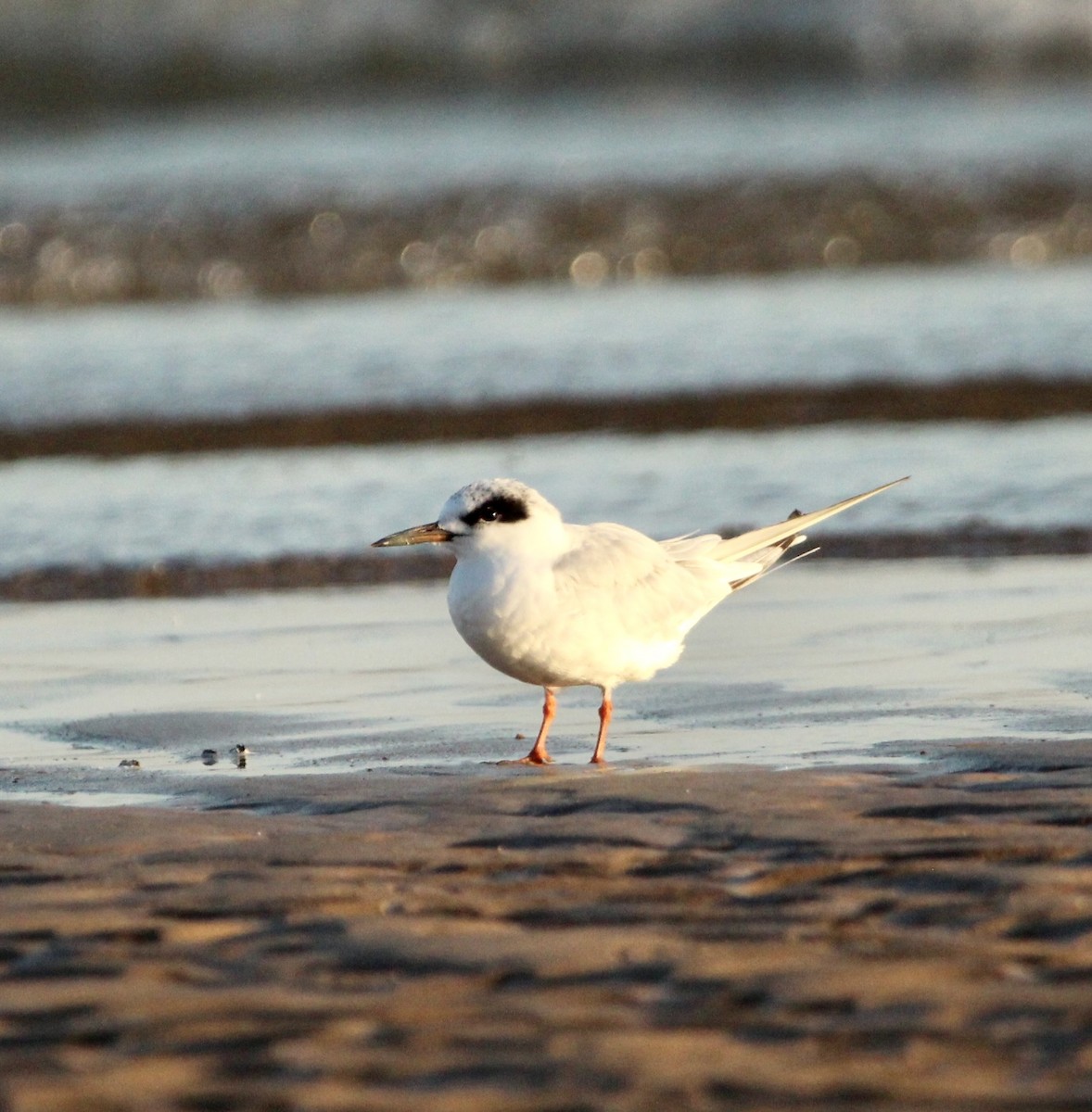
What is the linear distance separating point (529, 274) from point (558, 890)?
1156 cm

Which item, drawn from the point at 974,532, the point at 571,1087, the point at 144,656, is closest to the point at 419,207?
the point at 974,532

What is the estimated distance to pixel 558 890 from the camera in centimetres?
321

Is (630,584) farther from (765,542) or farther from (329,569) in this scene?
(329,569)

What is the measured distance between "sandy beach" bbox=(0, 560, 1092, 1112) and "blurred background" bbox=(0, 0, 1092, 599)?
2.03 meters

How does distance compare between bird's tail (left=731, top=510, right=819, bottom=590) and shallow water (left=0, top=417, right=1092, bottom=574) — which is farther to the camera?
shallow water (left=0, top=417, right=1092, bottom=574)

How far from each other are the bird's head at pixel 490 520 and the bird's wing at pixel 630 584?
12cm

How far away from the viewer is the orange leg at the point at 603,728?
458 centimetres

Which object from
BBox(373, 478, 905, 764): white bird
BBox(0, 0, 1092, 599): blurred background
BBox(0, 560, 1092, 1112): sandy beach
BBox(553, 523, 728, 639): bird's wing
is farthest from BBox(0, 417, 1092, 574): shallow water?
BBox(373, 478, 905, 764): white bird

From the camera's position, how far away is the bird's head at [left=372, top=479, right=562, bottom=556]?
468 cm

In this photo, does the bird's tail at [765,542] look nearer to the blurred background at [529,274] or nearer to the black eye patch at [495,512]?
the black eye patch at [495,512]

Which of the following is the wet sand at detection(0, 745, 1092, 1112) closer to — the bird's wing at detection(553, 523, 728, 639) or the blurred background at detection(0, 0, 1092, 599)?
the bird's wing at detection(553, 523, 728, 639)

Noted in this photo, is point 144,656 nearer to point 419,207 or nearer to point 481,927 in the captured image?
point 481,927

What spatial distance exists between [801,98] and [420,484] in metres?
17.5

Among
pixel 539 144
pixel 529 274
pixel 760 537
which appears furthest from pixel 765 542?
pixel 539 144
